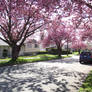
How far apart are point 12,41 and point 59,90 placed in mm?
12557

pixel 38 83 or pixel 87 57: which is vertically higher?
pixel 87 57

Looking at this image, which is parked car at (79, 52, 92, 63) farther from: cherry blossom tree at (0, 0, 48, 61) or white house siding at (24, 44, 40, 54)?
white house siding at (24, 44, 40, 54)

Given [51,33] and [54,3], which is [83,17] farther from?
[51,33]

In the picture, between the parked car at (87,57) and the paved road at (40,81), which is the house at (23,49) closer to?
the parked car at (87,57)

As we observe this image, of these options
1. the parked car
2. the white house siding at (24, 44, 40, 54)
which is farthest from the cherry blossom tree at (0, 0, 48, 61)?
the white house siding at (24, 44, 40, 54)

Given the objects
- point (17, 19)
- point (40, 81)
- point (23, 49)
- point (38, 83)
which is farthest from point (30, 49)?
point (38, 83)

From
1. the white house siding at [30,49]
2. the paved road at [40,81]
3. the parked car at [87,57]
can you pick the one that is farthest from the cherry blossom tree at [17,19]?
the white house siding at [30,49]

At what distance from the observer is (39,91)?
16.2 ft

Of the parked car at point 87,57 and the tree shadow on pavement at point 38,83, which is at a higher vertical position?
the parked car at point 87,57

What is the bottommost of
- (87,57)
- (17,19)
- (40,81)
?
(40,81)

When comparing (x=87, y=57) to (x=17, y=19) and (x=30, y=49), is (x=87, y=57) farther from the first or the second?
(x=30, y=49)

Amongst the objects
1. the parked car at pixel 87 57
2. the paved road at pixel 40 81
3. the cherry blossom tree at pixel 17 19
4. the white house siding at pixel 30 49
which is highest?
the cherry blossom tree at pixel 17 19

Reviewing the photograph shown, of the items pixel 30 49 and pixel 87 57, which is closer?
pixel 87 57

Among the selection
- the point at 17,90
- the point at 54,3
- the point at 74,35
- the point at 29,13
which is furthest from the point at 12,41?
the point at 74,35
